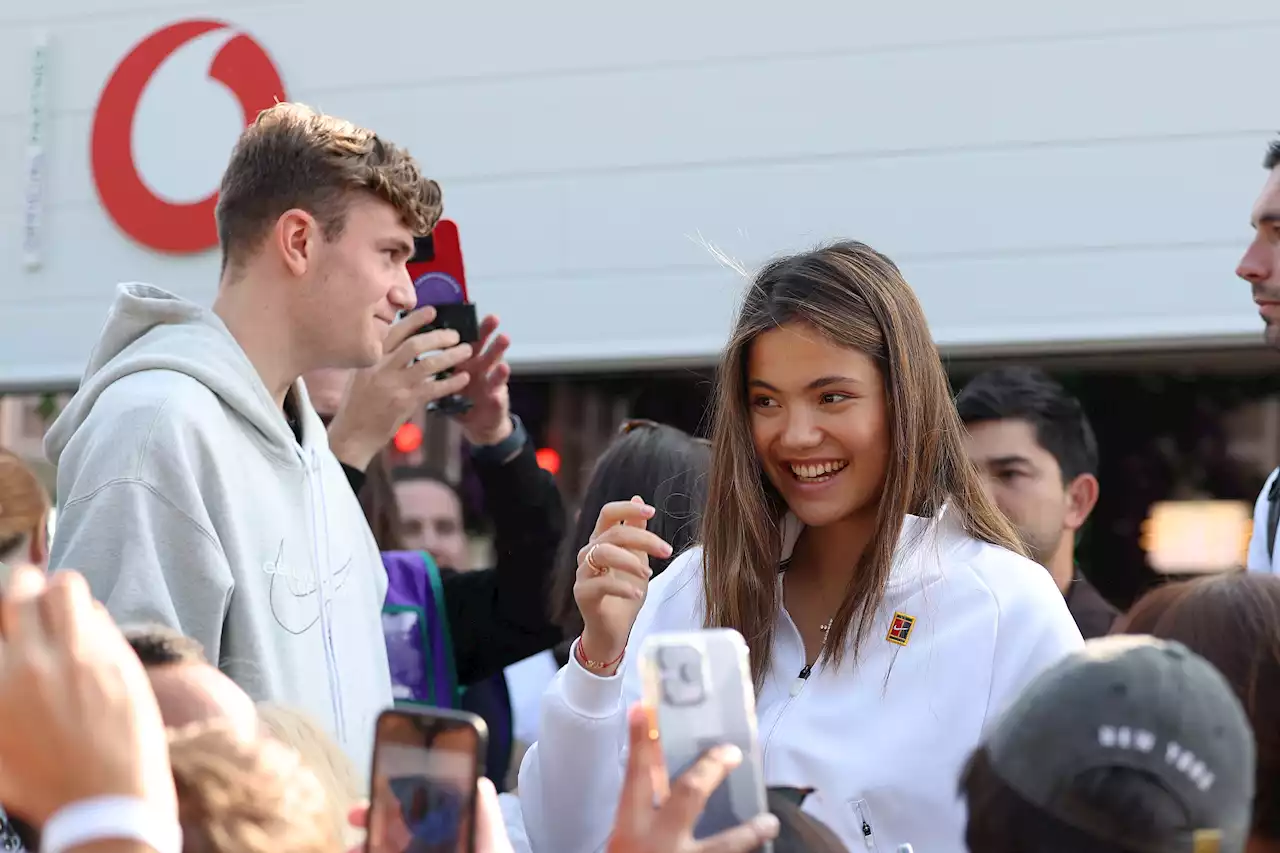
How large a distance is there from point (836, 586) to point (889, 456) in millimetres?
202

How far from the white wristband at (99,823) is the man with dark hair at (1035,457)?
2524mm

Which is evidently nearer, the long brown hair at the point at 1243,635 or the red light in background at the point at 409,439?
the long brown hair at the point at 1243,635

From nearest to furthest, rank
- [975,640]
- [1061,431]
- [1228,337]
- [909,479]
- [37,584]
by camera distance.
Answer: [37,584]
[975,640]
[909,479]
[1061,431]
[1228,337]

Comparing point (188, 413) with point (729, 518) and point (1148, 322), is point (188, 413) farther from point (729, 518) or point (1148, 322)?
point (1148, 322)

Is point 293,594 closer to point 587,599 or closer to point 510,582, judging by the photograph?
point 587,599

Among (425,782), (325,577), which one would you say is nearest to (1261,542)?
(325,577)

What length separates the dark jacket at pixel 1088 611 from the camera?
10.1 feet

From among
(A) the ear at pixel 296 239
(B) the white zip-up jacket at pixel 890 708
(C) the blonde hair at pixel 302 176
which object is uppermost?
(C) the blonde hair at pixel 302 176

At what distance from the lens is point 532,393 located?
4320 mm

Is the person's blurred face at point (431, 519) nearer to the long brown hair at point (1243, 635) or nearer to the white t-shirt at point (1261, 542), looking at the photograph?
the white t-shirt at point (1261, 542)

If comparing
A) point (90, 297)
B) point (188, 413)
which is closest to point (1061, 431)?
point (188, 413)

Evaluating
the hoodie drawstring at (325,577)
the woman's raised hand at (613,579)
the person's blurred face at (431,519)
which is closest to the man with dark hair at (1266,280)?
the woman's raised hand at (613,579)

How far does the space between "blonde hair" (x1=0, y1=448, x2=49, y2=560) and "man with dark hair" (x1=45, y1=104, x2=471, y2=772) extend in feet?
1.93

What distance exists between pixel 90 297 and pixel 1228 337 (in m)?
3.03
